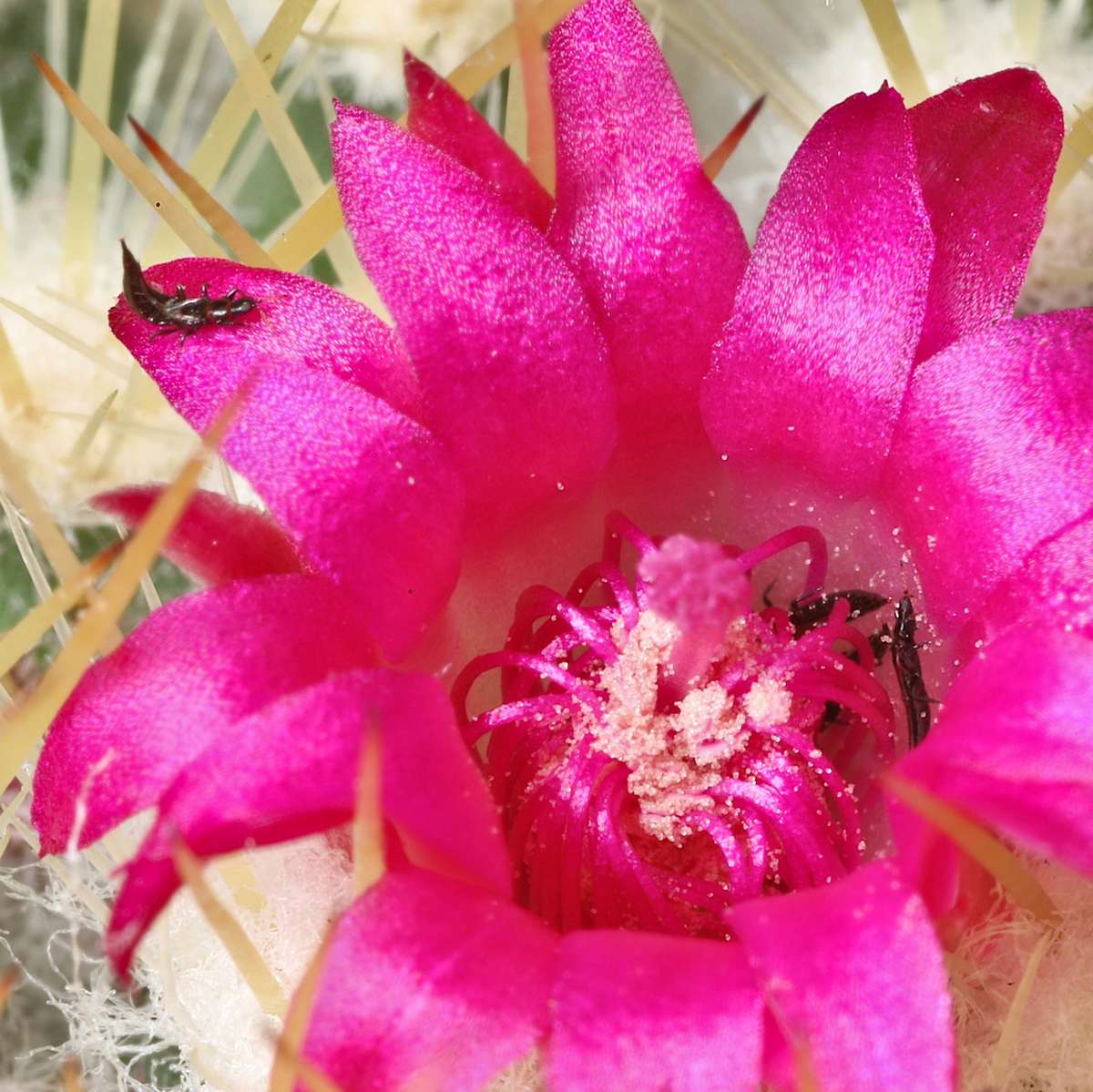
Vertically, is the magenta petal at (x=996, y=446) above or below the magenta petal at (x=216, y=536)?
above

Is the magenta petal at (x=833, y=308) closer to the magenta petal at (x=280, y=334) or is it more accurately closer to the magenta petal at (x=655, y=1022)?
the magenta petal at (x=280, y=334)

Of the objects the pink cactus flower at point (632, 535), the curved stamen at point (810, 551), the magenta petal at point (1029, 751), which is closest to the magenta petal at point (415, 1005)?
the pink cactus flower at point (632, 535)

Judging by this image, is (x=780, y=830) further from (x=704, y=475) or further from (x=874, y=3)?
(x=874, y=3)

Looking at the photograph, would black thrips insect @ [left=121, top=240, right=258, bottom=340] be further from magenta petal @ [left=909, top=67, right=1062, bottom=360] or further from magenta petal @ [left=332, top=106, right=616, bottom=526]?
magenta petal @ [left=909, top=67, right=1062, bottom=360]

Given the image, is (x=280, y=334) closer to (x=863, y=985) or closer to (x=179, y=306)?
(x=179, y=306)

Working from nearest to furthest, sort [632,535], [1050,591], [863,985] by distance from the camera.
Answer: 1. [863,985]
2. [1050,591]
3. [632,535]

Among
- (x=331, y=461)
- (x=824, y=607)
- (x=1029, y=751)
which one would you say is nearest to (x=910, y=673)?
(x=824, y=607)

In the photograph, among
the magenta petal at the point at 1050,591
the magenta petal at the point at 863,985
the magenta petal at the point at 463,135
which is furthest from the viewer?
the magenta petal at the point at 463,135
